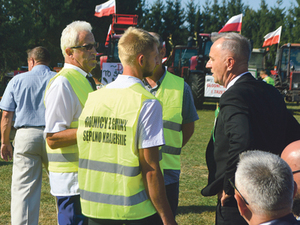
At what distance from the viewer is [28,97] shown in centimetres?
353

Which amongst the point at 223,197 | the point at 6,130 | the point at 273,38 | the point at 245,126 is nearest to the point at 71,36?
the point at 245,126

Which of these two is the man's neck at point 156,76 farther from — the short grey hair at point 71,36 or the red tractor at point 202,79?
the red tractor at point 202,79

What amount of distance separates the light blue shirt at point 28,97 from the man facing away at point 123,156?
172 centimetres

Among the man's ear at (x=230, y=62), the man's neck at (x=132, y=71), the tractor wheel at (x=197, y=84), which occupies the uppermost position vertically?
the man's ear at (x=230, y=62)

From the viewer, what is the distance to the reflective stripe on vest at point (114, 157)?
1.76 metres

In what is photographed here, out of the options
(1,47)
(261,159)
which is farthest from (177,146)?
(1,47)

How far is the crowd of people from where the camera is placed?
146 centimetres

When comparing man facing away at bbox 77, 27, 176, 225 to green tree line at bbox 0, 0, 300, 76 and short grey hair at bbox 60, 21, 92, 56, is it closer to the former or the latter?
short grey hair at bbox 60, 21, 92, 56

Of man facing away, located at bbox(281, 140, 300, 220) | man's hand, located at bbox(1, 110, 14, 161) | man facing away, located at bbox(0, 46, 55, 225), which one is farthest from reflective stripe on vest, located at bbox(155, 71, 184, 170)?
man's hand, located at bbox(1, 110, 14, 161)

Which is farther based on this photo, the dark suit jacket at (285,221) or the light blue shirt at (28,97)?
the light blue shirt at (28,97)

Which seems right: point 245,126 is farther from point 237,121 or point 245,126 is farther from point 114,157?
point 114,157

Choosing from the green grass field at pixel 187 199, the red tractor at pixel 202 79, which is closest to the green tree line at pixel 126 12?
the red tractor at pixel 202 79

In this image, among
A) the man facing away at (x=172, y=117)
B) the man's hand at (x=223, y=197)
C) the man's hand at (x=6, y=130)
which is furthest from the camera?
the man's hand at (x=6, y=130)

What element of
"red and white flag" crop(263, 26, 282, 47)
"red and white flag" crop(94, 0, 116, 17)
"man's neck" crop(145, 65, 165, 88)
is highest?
"red and white flag" crop(94, 0, 116, 17)
